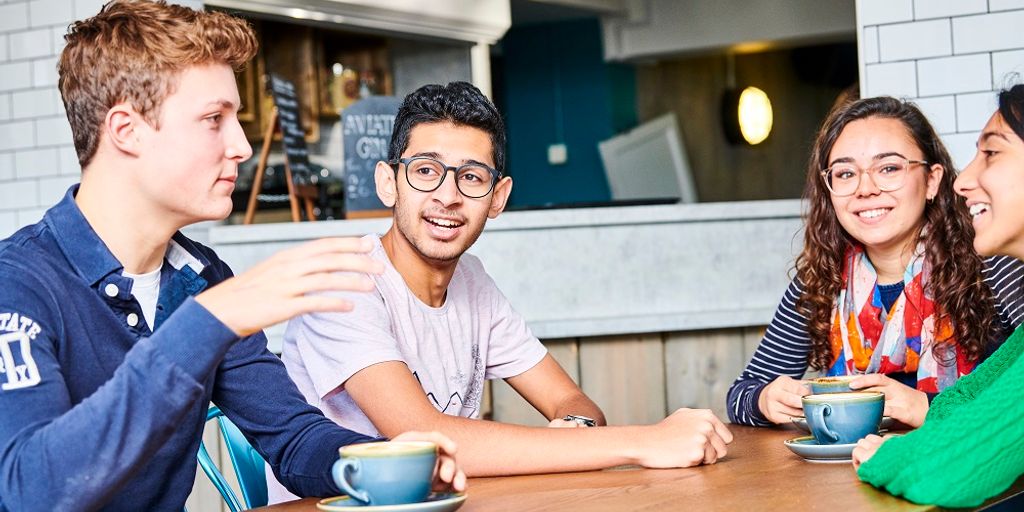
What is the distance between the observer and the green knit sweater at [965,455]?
1376mm

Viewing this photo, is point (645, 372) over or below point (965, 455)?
below

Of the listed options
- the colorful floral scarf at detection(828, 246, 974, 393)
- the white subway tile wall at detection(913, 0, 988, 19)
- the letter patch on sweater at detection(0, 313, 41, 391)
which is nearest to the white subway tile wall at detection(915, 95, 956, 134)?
the white subway tile wall at detection(913, 0, 988, 19)

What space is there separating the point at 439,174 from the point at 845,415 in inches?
33.6

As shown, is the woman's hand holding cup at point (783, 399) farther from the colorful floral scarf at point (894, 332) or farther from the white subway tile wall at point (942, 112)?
the white subway tile wall at point (942, 112)

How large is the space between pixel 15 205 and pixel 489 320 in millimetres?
2698

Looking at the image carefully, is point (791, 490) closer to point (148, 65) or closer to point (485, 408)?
point (148, 65)

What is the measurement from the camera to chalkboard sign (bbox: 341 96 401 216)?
15.0 ft

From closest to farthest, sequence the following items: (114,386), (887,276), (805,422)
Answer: (114,386)
(805,422)
(887,276)

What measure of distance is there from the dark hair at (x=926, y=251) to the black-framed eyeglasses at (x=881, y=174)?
0.07 metres

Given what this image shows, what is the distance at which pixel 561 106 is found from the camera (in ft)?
27.2

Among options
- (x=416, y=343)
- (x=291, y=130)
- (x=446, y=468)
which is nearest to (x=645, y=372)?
(x=416, y=343)

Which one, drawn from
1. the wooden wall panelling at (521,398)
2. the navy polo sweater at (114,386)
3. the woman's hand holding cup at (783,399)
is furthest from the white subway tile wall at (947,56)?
the navy polo sweater at (114,386)

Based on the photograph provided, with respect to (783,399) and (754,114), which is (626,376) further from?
(754,114)

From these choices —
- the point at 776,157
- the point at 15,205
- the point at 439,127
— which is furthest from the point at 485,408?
the point at 776,157
